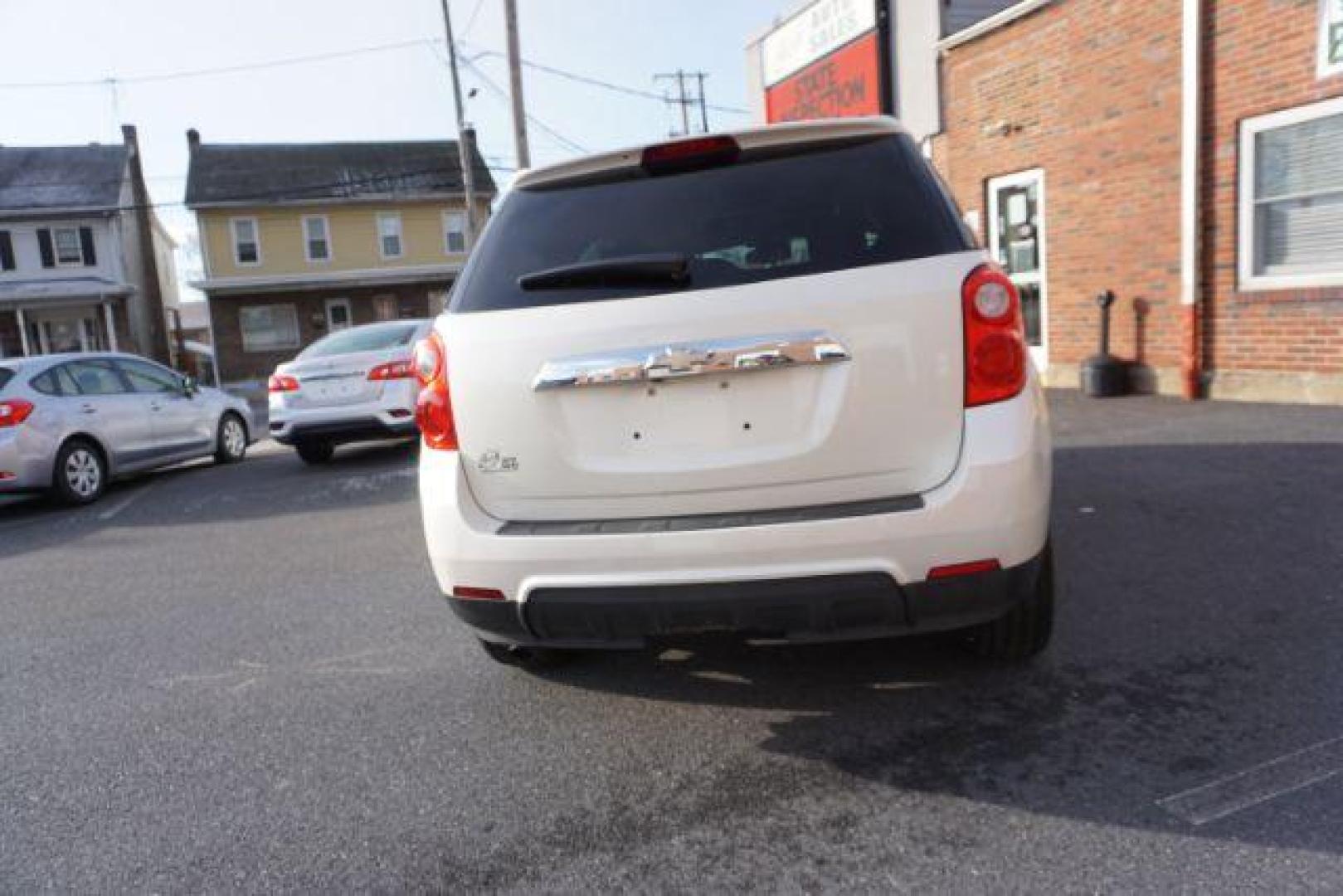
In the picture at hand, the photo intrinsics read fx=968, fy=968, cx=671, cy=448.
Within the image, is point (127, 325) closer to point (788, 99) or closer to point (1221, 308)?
point (788, 99)

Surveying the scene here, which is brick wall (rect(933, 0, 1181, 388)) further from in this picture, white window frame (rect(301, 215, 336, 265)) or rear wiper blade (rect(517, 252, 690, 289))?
white window frame (rect(301, 215, 336, 265))

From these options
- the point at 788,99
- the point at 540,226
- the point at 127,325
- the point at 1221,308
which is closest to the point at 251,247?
the point at 127,325

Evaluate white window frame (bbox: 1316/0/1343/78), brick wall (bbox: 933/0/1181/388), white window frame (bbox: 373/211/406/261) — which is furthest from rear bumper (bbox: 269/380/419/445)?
white window frame (bbox: 373/211/406/261)

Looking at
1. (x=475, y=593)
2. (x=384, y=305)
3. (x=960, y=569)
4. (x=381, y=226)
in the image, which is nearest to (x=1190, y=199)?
(x=960, y=569)

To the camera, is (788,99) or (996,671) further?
(788,99)

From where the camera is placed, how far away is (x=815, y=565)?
252cm

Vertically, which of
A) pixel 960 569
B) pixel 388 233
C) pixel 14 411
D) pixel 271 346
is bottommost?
pixel 960 569

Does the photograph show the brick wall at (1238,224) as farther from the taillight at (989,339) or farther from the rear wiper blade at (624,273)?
the rear wiper blade at (624,273)

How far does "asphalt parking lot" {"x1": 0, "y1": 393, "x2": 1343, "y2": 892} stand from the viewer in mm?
2350

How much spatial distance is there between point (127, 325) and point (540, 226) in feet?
120

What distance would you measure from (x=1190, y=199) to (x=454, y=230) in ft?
99.9

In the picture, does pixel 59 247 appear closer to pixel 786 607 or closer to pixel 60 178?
pixel 60 178

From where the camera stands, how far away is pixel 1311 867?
2158 mm

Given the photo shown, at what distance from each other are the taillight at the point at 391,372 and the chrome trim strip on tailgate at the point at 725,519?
6.84m
